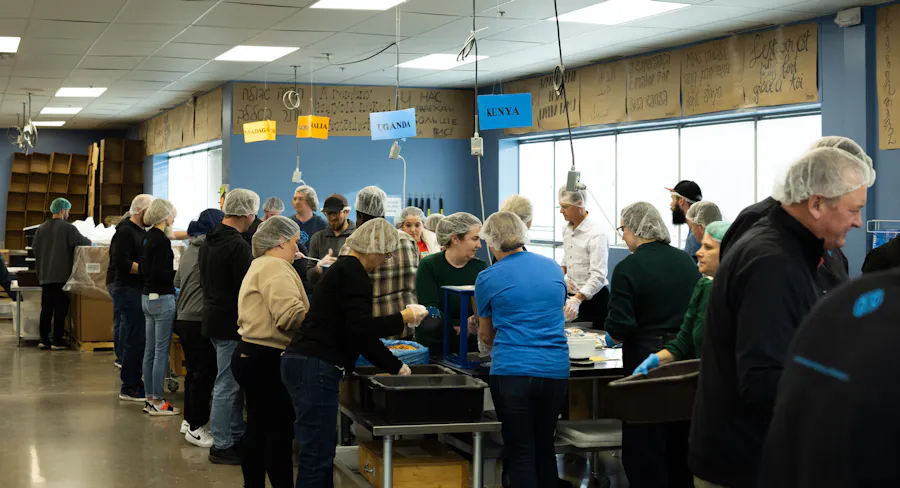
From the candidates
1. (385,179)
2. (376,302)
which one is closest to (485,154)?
(385,179)

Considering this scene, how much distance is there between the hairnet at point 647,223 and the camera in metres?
3.88

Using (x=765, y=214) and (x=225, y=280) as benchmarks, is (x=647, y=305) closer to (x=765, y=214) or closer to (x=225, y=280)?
(x=765, y=214)

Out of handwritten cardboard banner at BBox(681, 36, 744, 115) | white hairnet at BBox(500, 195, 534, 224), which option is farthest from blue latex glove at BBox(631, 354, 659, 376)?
handwritten cardboard banner at BBox(681, 36, 744, 115)

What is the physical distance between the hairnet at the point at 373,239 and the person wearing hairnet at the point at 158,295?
3.03 m

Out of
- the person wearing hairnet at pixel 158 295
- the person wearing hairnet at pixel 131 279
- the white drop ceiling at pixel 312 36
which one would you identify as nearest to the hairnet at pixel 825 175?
the white drop ceiling at pixel 312 36

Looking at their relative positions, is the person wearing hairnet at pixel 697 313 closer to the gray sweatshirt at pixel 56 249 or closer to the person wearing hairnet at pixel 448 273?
the person wearing hairnet at pixel 448 273

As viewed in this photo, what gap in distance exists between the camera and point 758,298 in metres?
1.91

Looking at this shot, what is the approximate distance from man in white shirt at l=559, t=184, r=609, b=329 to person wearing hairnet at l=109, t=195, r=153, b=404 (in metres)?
3.18

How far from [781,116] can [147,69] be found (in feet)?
21.1

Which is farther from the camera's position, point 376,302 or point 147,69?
point 147,69

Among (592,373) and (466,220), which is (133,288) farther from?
(592,373)

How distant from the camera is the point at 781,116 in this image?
24.2 ft

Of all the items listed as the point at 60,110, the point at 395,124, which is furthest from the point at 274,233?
the point at 60,110

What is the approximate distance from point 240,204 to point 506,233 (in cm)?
184
